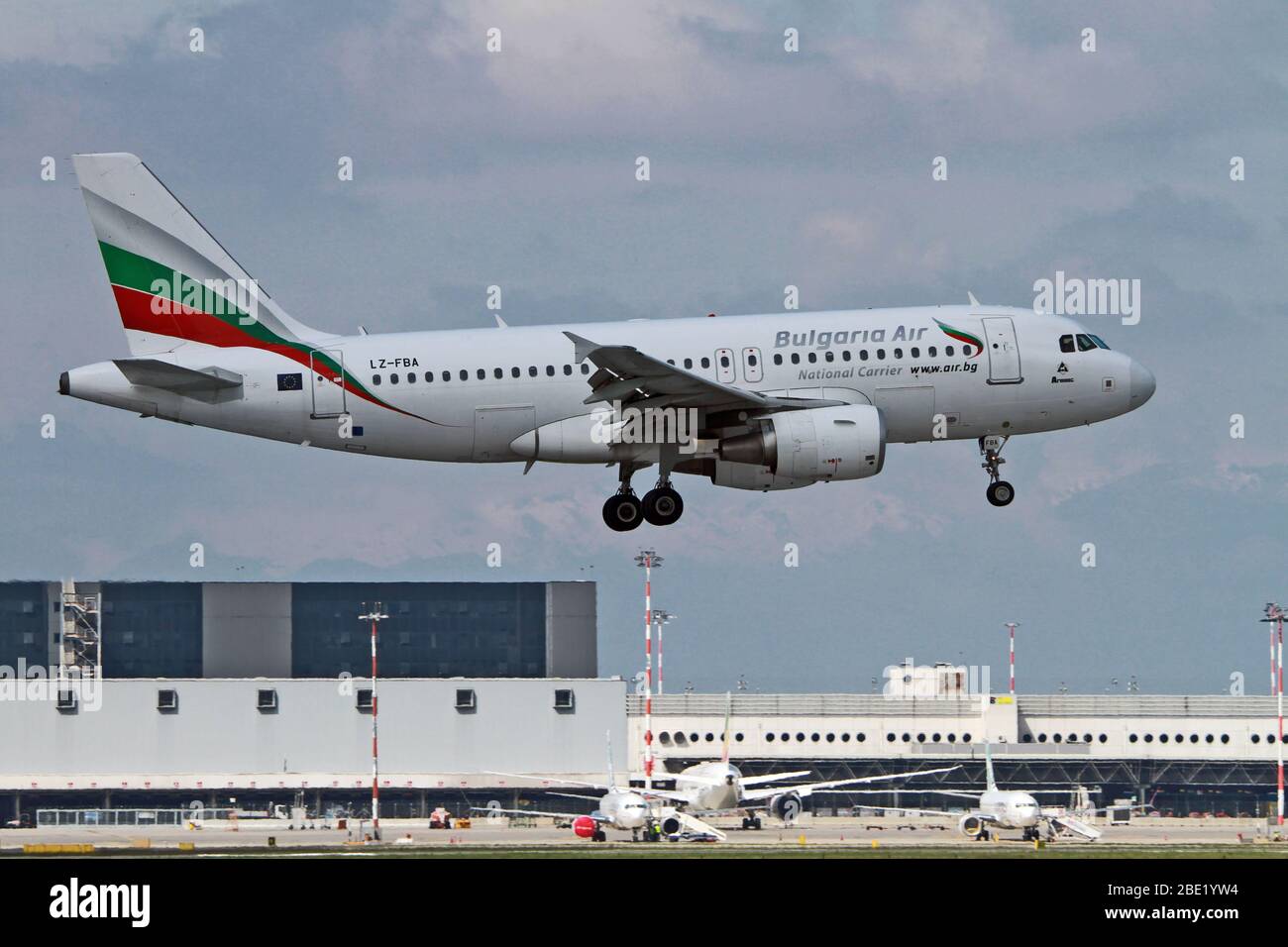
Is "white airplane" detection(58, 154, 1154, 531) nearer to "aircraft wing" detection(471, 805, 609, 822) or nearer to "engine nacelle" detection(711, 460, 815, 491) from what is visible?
"engine nacelle" detection(711, 460, 815, 491)

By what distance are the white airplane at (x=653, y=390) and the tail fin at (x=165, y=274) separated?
243 mm

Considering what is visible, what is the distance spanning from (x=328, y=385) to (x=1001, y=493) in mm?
19792

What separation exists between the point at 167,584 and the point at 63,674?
10994mm

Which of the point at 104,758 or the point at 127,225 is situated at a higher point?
the point at 127,225

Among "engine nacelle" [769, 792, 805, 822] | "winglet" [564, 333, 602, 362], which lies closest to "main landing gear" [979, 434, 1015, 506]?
"winglet" [564, 333, 602, 362]

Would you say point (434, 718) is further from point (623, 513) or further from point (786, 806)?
point (623, 513)

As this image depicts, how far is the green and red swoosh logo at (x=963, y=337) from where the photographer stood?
189 ft

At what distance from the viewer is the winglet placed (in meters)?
52.8

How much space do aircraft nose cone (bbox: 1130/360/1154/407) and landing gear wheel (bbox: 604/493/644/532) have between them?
15078mm
